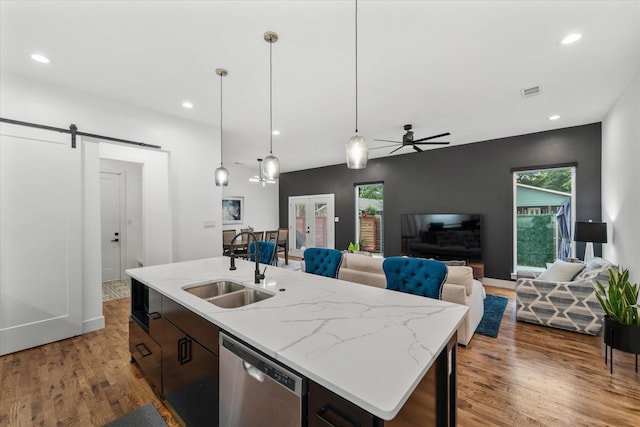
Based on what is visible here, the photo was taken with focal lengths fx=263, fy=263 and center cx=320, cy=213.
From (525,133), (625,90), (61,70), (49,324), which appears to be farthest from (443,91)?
(49,324)

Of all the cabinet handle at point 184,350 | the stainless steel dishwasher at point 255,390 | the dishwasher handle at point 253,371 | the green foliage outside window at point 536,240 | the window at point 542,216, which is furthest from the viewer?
the green foliage outside window at point 536,240

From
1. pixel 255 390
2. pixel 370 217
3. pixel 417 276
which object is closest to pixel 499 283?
pixel 370 217

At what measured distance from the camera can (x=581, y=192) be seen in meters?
4.41

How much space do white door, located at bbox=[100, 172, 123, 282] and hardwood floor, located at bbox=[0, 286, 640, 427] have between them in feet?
9.61

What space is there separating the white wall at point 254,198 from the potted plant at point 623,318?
775 cm

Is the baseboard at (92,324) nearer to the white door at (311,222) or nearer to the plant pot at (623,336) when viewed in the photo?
the plant pot at (623,336)

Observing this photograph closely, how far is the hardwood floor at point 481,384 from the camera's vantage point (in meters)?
1.85

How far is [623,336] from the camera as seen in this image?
2242 millimetres

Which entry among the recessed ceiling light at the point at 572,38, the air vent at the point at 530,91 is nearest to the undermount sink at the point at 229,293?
the recessed ceiling light at the point at 572,38

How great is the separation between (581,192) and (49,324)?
7.69m

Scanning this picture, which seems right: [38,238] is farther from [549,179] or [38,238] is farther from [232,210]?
[549,179]

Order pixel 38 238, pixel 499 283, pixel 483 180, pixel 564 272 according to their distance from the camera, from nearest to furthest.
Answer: pixel 38 238 < pixel 564 272 < pixel 499 283 < pixel 483 180

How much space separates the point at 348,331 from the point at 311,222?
23.6 feet

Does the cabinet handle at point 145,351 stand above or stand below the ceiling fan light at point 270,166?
below
